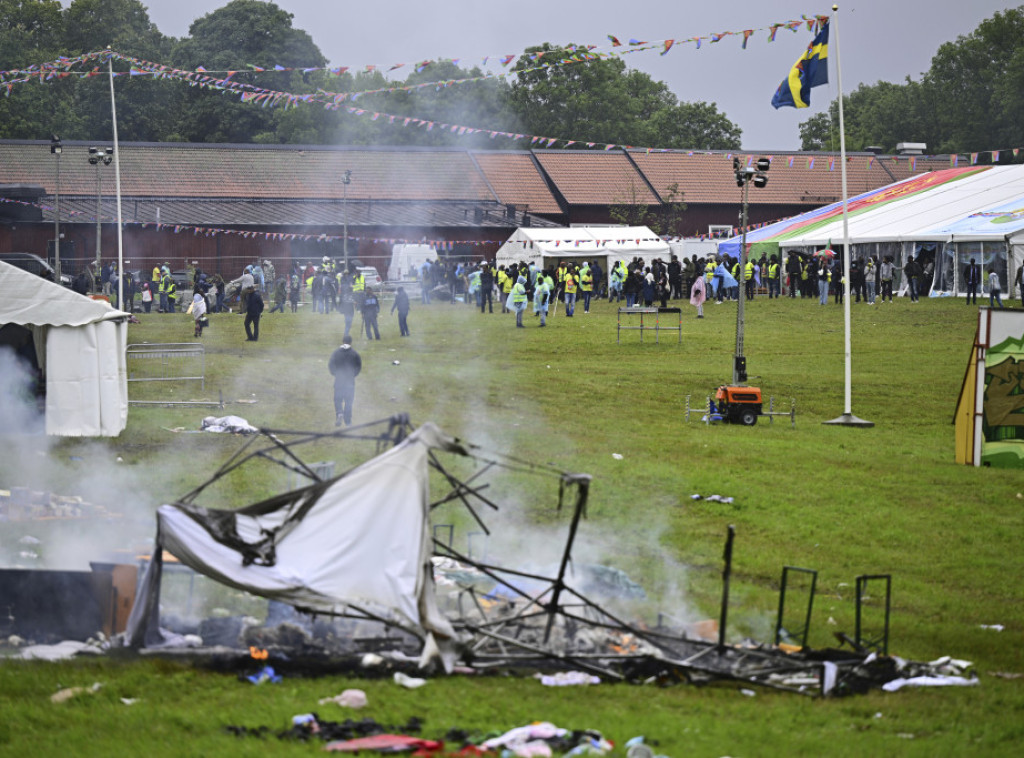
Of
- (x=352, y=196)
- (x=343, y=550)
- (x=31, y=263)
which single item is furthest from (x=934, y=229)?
(x=343, y=550)

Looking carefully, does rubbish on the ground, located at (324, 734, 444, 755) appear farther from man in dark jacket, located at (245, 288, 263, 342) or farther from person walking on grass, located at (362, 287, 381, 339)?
man in dark jacket, located at (245, 288, 263, 342)

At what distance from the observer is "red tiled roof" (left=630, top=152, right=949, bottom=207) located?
63.8 m

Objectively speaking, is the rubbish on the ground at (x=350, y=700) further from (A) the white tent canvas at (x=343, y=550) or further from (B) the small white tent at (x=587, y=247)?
(B) the small white tent at (x=587, y=247)

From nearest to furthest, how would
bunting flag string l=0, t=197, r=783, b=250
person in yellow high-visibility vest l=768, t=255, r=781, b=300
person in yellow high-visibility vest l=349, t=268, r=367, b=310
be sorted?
person in yellow high-visibility vest l=349, t=268, r=367, b=310 < person in yellow high-visibility vest l=768, t=255, r=781, b=300 < bunting flag string l=0, t=197, r=783, b=250

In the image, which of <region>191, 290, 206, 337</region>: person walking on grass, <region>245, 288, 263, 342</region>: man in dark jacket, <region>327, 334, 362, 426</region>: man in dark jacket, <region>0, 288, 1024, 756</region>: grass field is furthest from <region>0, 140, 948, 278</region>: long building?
<region>327, 334, 362, 426</region>: man in dark jacket

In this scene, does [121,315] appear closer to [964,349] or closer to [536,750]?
[536,750]

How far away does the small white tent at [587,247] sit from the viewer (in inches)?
1811

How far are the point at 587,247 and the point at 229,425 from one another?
93.4ft

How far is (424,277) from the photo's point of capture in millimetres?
44156

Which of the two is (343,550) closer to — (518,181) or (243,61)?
(518,181)

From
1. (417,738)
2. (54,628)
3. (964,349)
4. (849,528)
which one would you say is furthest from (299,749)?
(964,349)

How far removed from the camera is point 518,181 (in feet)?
206

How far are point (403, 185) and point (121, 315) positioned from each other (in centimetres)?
4080

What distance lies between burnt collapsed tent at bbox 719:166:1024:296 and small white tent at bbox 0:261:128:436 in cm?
2888
